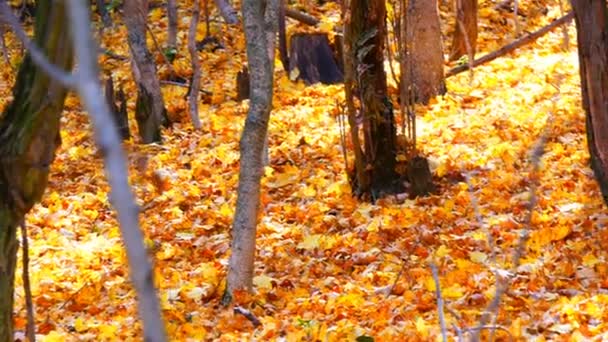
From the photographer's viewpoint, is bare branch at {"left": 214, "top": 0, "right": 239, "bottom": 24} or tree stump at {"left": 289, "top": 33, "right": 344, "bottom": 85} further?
bare branch at {"left": 214, "top": 0, "right": 239, "bottom": 24}

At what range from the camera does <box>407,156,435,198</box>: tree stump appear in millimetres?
8359

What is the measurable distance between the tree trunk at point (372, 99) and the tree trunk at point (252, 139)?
2105 millimetres

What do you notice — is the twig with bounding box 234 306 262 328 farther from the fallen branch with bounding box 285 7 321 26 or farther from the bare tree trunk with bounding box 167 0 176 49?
the bare tree trunk with bounding box 167 0 176 49

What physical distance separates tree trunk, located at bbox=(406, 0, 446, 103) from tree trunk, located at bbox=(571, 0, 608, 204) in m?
5.84

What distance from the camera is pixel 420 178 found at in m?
8.38

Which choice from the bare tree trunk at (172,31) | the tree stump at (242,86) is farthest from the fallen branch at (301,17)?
the tree stump at (242,86)

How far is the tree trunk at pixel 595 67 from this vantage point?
18.8 ft

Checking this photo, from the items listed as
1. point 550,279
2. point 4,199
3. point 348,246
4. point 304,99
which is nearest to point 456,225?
point 348,246

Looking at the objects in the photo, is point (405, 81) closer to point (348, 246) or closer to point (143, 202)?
point (348, 246)

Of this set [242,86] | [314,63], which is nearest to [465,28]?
[314,63]

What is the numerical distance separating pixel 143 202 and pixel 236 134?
2336mm

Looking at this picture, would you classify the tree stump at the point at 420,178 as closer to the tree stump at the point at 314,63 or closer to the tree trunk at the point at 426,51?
the tree trunk at the point at 426,51

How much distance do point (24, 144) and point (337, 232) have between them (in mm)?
4317

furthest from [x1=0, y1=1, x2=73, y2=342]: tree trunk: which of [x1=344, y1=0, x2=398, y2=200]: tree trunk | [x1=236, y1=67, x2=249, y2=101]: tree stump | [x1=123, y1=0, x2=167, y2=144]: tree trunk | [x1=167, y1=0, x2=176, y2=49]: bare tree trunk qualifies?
[x1=167, y1=0, x2=176, y2=49]: bare tree trunk
